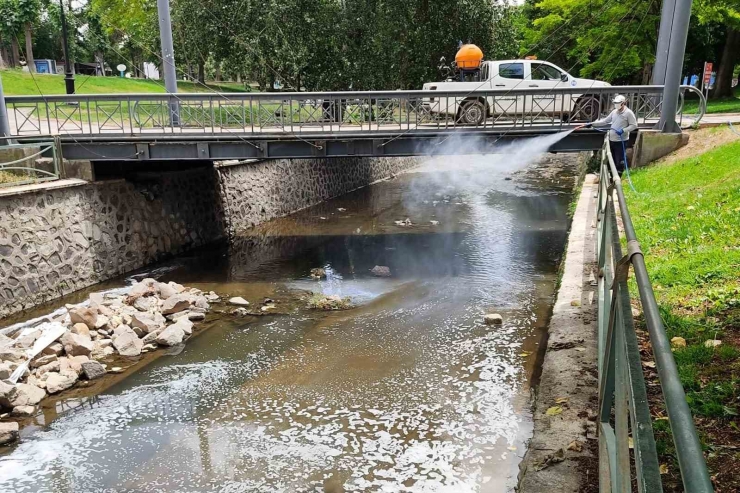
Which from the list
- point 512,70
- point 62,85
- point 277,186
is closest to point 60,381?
point 277,186

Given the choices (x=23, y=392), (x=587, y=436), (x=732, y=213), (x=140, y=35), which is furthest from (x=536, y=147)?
(x=140, y=35)

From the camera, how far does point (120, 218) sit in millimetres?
16141

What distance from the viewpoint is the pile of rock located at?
361 inches

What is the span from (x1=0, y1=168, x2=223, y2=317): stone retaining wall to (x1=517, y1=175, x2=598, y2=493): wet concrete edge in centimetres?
1088

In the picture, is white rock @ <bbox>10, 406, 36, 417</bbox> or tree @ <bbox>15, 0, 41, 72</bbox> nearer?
white rock @ <bbox>10, 406, 36, 417</bbox>

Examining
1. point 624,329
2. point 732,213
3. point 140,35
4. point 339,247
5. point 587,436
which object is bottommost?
point 339,247

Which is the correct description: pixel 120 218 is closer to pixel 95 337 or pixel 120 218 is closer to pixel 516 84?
pixel 95 337

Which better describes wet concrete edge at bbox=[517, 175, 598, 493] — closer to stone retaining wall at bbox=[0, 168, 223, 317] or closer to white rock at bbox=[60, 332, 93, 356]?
white rock at bbox=[60, 332, 93, 356]

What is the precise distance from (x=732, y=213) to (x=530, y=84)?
35.1 ft

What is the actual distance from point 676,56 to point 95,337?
15275 millimetres

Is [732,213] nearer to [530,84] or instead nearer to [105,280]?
[530,84]

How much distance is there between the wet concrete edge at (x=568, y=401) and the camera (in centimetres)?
462

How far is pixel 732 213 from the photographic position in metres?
9.16

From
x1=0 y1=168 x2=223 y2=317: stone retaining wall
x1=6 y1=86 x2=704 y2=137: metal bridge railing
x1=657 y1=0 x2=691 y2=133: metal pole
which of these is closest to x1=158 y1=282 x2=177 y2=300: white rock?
x1=0 y1=168 x2=223 y2=317: stone retaining wall
